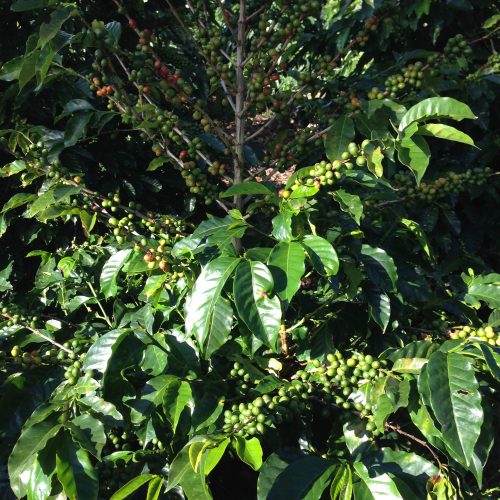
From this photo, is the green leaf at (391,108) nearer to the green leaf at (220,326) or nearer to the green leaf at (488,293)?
the green leaf at (488,293)

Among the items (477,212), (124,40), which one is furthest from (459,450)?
(124,40)

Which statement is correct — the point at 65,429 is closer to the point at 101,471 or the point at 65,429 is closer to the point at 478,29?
the point at 101,471

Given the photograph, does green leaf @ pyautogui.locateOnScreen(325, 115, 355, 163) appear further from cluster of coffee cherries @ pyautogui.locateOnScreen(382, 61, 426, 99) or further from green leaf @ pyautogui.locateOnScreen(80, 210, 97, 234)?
green leaf @ pyautogui.locateOnScreen(80, 210, 97, 234)

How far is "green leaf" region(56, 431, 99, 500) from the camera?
93 centimetres

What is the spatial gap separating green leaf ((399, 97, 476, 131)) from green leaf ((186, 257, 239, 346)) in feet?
2.06

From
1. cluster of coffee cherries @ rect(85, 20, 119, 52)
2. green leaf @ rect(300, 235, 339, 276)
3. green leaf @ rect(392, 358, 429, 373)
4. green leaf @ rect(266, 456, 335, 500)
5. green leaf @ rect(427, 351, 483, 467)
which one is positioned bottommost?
green leaf @ rect(266, 456, 335, 500)

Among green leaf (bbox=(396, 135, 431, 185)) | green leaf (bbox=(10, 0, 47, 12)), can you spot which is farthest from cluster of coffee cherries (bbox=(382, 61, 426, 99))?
green leaf (bbox=(10, 0, 47, 12))

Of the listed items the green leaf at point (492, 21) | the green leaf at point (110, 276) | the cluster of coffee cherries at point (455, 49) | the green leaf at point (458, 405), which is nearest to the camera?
the green leaf at point (458, 405)

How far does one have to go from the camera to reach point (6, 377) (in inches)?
53.1

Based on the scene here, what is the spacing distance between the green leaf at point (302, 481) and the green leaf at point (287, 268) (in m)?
0.46

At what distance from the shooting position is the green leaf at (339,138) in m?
1.49

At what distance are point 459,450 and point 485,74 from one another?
243 centimetres

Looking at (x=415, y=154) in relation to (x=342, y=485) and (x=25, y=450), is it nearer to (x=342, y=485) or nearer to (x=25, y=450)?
(x=342, y=485)

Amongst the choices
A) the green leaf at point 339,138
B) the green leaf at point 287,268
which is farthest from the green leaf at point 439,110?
the green leaf at point 287,268
